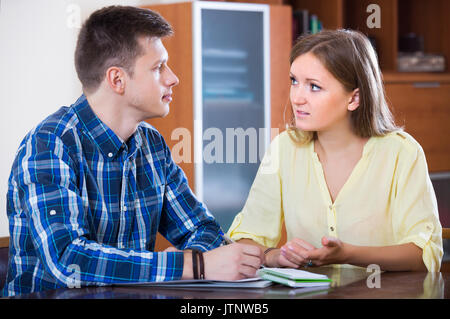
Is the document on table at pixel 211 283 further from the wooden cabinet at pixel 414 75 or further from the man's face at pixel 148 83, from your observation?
the wooden cabinet at pixel 414 75

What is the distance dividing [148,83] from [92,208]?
34 cm

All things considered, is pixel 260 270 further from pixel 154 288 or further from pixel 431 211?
pixel 431 211

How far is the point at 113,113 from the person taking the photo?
1472mm

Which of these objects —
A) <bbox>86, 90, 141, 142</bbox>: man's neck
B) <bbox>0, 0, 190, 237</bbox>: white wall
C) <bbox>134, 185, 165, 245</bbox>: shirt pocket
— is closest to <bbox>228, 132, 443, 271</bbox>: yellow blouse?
<bbox>134, 185, 165, 245</bbox>: shirt pocket

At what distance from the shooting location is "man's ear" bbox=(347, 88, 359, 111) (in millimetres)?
→ 1607

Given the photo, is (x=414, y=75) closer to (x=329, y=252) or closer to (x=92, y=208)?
(x=329, y=252)

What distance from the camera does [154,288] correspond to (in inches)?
44.0

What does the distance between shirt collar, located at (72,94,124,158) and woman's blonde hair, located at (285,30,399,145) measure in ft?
1.76

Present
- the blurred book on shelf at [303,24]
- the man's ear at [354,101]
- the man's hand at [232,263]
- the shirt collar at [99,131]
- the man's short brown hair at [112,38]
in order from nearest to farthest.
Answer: the man's hand at [232,263] → the shirt collar at [99,131] → the man's short brown hair at [112,38] → the man's ear at [354,101] → the blurred book on shelf at [303,24]

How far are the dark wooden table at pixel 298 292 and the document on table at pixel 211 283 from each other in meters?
0.01

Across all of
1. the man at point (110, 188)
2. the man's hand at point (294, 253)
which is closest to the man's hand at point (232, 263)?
the man at point (110, 188)

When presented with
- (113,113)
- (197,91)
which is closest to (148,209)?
(113,113)

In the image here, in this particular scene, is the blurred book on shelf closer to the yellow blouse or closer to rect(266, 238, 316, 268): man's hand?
the yellow blouse

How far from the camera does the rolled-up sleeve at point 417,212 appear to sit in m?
1.43
